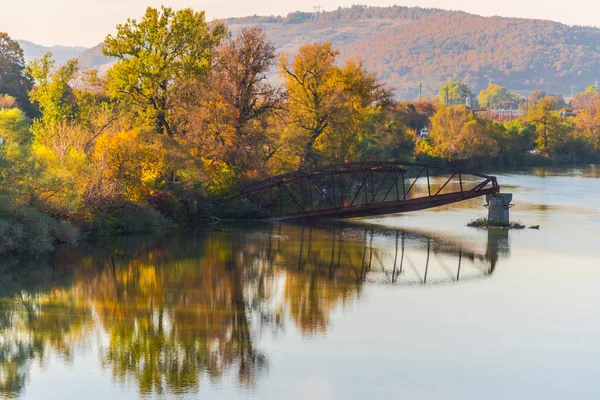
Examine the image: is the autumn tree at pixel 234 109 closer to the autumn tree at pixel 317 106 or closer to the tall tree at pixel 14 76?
the autumn tree at pixel 317 106

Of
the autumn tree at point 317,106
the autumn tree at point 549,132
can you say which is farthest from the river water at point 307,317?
the autumn tree at point 549,132

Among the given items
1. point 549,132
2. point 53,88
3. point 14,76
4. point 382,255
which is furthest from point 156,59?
point 549,132

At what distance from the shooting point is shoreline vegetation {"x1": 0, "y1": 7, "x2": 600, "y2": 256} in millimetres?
37812

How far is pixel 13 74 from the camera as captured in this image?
78438 millimetres

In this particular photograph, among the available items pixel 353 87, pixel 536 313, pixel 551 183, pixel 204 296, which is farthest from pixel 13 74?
pixel 536 313

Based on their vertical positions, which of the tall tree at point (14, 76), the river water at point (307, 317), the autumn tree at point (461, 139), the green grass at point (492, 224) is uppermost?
the tall tree at point (14, 76)

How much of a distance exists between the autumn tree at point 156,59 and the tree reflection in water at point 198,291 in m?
10.8

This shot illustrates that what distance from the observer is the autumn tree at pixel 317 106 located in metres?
60.4

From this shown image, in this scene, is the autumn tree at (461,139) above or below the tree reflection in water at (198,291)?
above

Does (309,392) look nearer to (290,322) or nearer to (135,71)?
(290,322)

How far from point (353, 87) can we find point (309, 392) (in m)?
49.7

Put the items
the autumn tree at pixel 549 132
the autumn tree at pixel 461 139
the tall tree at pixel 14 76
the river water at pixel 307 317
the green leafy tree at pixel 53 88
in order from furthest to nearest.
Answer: the autumn tree at pixel 549 132 < the autumn tree at pixel 461 139 < the tall tree at pixel 14 76 < the green leafy tree at pixel 53 88 < the river water at pixel 307 317

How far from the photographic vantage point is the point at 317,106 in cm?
6181

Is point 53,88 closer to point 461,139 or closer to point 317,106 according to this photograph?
point 317,106
